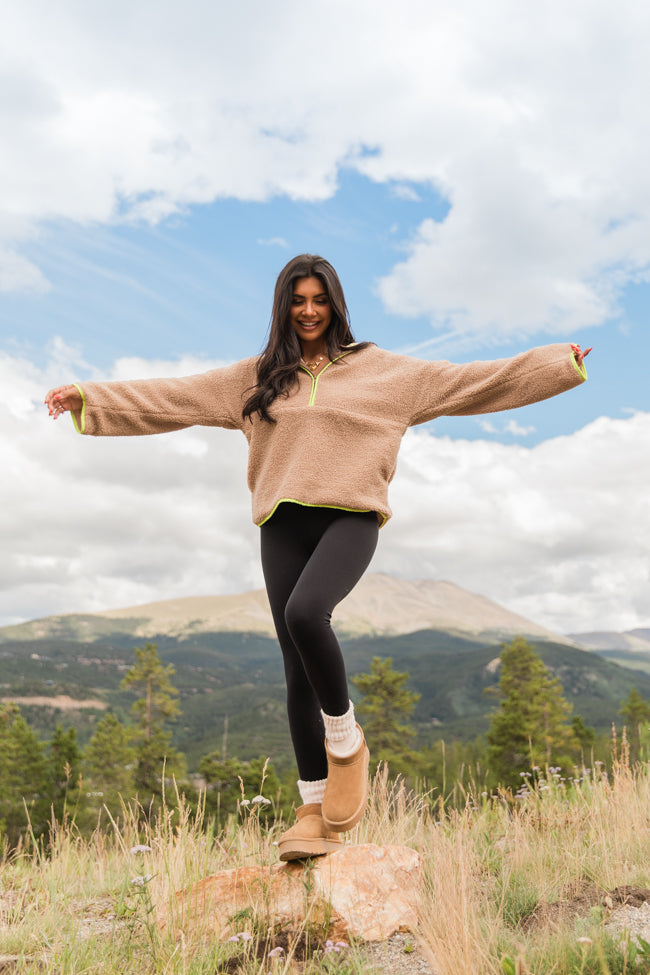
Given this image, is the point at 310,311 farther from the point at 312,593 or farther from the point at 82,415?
the point at 312,593

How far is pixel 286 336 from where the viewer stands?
145 inches

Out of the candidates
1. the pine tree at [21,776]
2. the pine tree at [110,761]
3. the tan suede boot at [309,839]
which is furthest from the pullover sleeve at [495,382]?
the pine tree at [110,761]

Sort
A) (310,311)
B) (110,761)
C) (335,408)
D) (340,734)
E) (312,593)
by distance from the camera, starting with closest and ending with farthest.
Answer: (312,593) → (340,734) → (335,408) → (310,311) → (110,761)

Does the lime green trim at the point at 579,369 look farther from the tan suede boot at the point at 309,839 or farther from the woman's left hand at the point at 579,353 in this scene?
the tan suede boot at the point at 309,839

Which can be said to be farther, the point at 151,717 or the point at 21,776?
the point at 151,717

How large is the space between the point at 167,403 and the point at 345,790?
81.2 inches

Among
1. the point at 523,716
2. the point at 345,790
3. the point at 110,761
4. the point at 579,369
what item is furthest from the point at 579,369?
the point at 110,761

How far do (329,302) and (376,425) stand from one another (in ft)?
2.25

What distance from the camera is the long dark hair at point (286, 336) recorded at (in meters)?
3.57

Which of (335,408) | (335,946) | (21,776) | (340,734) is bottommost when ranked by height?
(21,776)

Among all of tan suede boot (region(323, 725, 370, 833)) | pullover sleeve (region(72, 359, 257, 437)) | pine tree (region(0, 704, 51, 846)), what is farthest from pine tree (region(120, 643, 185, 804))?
tan suede boot (region(323, 725, 370, 833))

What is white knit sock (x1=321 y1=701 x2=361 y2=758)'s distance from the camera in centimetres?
319

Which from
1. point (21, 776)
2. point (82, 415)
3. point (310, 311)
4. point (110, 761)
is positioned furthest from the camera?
point (110, 761)

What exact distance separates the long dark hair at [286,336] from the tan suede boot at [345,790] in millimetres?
1564
